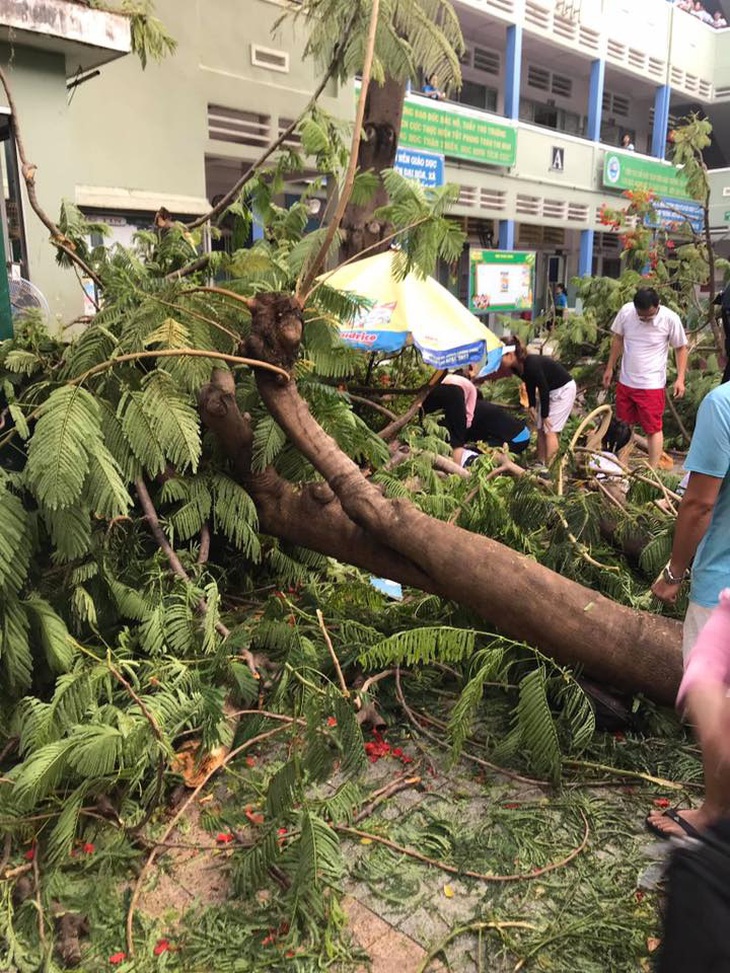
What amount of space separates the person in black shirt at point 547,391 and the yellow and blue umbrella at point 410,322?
3.06 feet

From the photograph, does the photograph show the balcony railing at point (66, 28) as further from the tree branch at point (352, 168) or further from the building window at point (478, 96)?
the building window at point (478, 96)

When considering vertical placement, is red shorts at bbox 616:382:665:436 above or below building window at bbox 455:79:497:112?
below

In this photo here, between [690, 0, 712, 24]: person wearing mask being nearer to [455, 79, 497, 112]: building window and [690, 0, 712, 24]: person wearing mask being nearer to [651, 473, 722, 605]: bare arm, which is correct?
[455, 79, 497, 112]: building window

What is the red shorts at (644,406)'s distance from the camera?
23.0 feet

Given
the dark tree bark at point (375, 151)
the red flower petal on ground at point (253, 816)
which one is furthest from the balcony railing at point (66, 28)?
the red flower petal on ground at point (253, 816)

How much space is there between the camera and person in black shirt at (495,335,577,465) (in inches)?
280

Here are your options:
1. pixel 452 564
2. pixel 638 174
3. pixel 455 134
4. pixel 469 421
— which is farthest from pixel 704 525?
pixel 638 174

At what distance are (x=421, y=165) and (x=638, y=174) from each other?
1224 centimetres

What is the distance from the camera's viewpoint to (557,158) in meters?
20.4

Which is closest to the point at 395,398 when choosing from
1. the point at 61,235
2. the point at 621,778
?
the point at 61,235

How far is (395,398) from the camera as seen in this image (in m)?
6.85

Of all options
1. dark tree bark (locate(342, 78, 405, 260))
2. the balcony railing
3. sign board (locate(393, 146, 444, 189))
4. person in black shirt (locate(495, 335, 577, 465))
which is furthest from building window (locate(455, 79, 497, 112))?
person in black shirt (locate(495, 335, 577, 465))

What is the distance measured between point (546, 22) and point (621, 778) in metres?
21.0

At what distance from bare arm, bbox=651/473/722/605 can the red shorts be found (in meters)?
4.70
